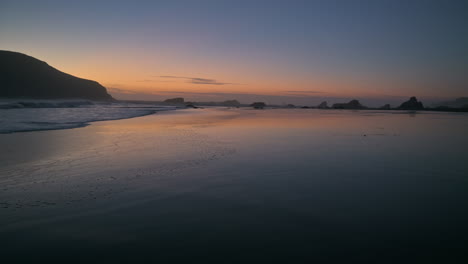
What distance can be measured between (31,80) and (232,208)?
412 ft

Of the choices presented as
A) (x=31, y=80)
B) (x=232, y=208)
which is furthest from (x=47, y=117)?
(x=31, y=80)

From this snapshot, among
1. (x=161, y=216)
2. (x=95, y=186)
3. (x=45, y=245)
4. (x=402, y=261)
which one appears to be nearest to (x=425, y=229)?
(x=402, y=261)

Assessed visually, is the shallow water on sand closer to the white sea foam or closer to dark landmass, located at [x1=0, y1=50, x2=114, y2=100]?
the white sea foam

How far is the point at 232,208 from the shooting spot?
15.1ft

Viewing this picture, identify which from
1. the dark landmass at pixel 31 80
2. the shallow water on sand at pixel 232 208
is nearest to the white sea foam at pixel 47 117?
the shallow water on sand at pixel 232 208

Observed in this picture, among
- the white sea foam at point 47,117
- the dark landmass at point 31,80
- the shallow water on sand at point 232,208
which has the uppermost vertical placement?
the dark landmass at point 31,80

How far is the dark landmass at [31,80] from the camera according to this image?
3479 inches

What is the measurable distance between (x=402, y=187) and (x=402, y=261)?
11.6ft

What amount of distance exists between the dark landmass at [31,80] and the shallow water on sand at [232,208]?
342ft

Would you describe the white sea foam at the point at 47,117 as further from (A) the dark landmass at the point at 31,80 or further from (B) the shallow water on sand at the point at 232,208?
(A) the dark landmass at the point at 31,80

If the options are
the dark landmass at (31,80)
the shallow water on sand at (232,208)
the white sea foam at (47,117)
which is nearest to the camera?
the shallow water on sand at (232,208)

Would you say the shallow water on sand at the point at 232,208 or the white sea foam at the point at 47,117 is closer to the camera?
the shallow water on sand at the point at 232,208

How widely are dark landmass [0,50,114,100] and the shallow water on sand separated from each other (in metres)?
104

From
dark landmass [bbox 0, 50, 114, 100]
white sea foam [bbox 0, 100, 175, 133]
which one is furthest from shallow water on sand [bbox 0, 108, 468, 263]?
dark landmass [bbox 0, 50, 114, 100]
